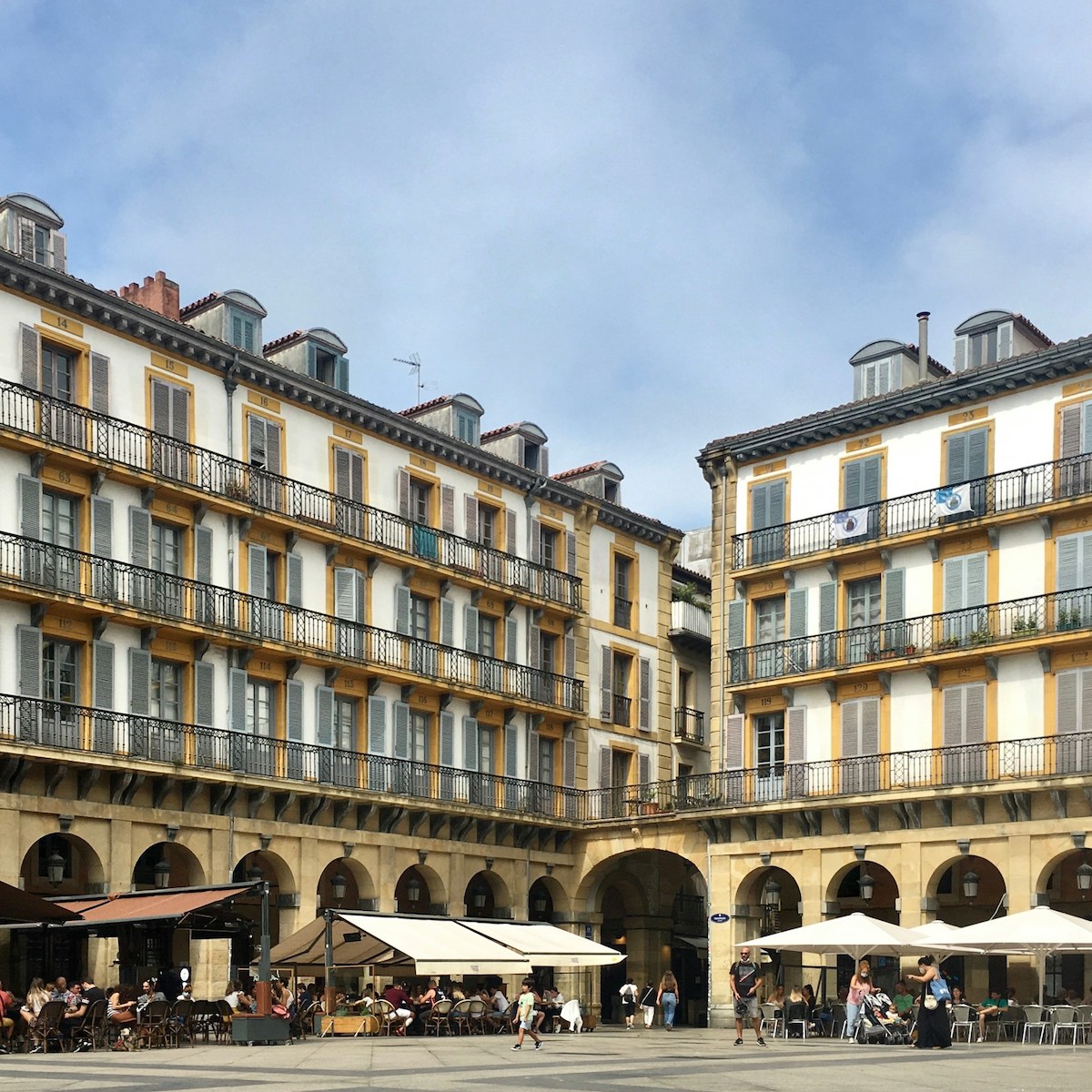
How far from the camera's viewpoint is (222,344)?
38.7 m

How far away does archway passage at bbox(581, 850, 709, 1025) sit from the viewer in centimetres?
5047

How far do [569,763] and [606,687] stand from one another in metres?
2.64

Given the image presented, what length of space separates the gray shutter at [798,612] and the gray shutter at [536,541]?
7.52 metres

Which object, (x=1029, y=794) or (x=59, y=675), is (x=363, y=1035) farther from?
(x=1029, y=794)

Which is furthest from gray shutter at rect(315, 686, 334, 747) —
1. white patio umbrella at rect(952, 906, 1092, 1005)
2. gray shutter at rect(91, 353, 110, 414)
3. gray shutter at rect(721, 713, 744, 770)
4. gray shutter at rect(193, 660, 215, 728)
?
white patio umbrella at rect(952, 906, 1092, 1005)

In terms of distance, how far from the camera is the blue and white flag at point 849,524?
139 ft

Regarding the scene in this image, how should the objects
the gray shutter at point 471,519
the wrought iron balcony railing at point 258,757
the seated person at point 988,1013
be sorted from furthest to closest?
the gray shutter at point 471,519 → the wrought iron balcony railing at point 258,757 → the seated person at point 988,1013

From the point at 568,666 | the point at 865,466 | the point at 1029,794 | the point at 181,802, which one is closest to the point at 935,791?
the point at 1029,794

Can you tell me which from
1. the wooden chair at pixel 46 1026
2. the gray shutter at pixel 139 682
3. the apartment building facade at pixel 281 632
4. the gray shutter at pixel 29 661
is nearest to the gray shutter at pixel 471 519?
the apartment building facade at pixel 281 632

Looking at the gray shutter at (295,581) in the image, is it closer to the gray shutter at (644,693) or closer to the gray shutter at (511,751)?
the gray shutter at (511,751)

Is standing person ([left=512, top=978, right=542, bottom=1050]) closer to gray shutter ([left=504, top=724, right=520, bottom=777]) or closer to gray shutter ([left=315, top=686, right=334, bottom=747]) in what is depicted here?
gray shutter ([left=315, top=686, right=334, bottom=747])

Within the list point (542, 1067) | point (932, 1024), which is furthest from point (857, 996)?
point (542, 1067)

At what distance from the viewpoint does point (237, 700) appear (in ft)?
126

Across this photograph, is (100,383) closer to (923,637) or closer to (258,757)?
(258,757)
